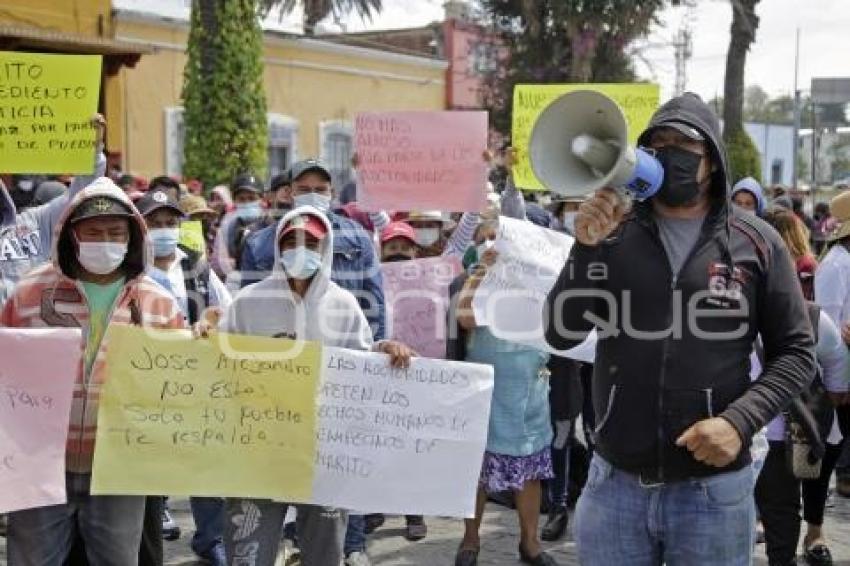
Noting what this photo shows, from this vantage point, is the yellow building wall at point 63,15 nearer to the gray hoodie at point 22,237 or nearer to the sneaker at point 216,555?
the gray hoodie at point 22,237

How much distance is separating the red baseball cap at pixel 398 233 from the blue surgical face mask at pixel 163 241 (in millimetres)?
1398

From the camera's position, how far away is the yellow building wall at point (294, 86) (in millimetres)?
18531

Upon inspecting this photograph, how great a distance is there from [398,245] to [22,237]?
7.07ft

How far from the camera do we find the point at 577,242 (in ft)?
9.57

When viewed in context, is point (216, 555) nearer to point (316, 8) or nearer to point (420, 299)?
point (420, 299)

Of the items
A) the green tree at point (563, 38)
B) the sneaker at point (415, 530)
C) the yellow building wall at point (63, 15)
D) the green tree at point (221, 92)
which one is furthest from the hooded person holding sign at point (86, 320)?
the green tree at point (563, 38)

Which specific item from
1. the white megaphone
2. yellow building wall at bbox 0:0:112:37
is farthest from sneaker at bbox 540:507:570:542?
yellow building wall at bbox 0:0:112:37

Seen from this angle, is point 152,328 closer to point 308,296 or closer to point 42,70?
point 308,296

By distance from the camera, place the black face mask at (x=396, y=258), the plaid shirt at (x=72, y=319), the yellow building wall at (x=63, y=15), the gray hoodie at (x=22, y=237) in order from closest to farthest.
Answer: the plaid shirt at (x=72, y=319) → the gray hoodie at (x=22, y=237) → the black face mask at (x=396, y=258) → the yellow building wall at (x=63, y=15)

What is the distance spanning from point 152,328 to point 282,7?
24253mm

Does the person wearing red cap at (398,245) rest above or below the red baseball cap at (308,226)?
below

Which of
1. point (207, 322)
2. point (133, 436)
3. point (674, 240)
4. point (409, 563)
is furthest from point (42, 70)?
point (674, 240)

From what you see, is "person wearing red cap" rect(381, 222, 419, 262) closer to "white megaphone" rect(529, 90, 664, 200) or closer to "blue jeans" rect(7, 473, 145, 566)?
"blue jeans" rect(7, 473, 145, 566)

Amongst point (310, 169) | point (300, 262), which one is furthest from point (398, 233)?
point (300, 262)
